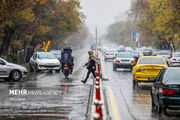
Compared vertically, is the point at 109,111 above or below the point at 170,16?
below

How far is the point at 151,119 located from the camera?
9938mm

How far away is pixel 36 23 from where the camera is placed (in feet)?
143

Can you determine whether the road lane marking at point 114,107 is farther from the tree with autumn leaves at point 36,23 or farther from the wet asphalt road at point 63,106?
the tree with autumn leaves at point 36,23

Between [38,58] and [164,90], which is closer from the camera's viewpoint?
[164,90]

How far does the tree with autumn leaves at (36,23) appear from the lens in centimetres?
3485

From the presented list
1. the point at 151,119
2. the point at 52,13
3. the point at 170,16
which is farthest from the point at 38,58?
the point at 151,119

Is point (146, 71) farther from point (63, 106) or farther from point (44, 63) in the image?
point (44, 63)

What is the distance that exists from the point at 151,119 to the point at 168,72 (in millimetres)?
1424

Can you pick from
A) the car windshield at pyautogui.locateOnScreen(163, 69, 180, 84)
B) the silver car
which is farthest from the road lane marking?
the silver car

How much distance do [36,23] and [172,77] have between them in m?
34.6

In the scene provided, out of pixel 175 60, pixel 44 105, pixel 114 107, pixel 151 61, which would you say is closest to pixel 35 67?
pixel 151 61

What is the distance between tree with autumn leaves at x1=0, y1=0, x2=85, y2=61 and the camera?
34847 mm

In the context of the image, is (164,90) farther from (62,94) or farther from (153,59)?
(153,59)

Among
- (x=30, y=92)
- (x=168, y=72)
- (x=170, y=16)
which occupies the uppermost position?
(x=170, y=16)
